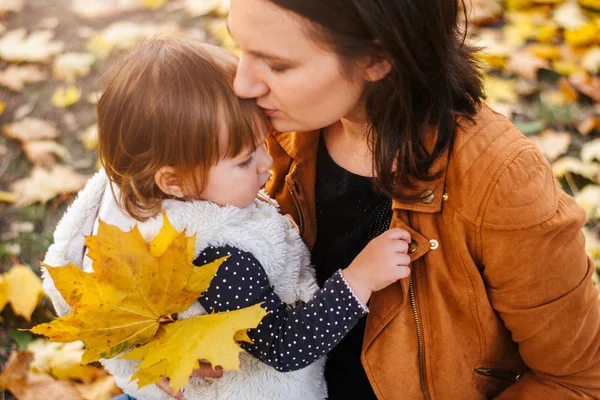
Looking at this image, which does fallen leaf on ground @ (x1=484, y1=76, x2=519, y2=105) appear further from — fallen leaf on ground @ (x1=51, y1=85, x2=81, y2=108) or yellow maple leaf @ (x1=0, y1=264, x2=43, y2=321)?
yellow maple leaf @ (x1=0, y1=264, x2=43, y2=321)

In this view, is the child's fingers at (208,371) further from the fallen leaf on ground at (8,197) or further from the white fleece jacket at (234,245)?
the fallen leaf on ground at (8,197)

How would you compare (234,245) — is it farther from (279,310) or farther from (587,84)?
(587,84)

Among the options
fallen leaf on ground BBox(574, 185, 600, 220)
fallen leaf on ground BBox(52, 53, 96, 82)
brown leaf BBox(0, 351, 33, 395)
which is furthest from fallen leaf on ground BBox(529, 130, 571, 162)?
fallen leaf on ground BBox(52, 53, 96, 82)

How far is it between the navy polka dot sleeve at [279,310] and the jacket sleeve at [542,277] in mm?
288

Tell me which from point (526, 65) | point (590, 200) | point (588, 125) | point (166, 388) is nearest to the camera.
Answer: point (166, 388)

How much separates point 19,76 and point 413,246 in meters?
2.26

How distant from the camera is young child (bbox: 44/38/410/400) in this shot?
125cm

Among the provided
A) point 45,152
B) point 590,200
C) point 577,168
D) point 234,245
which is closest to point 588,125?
point 577,168

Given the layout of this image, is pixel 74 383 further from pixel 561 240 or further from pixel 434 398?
pixel 561 240

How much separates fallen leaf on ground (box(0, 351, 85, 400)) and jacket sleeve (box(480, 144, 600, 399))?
122cm

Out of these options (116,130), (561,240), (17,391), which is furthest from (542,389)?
(17,391)

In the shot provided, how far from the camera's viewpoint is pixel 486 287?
1.28 metres

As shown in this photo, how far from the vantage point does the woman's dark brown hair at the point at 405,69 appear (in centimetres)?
111

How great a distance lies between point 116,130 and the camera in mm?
1317
